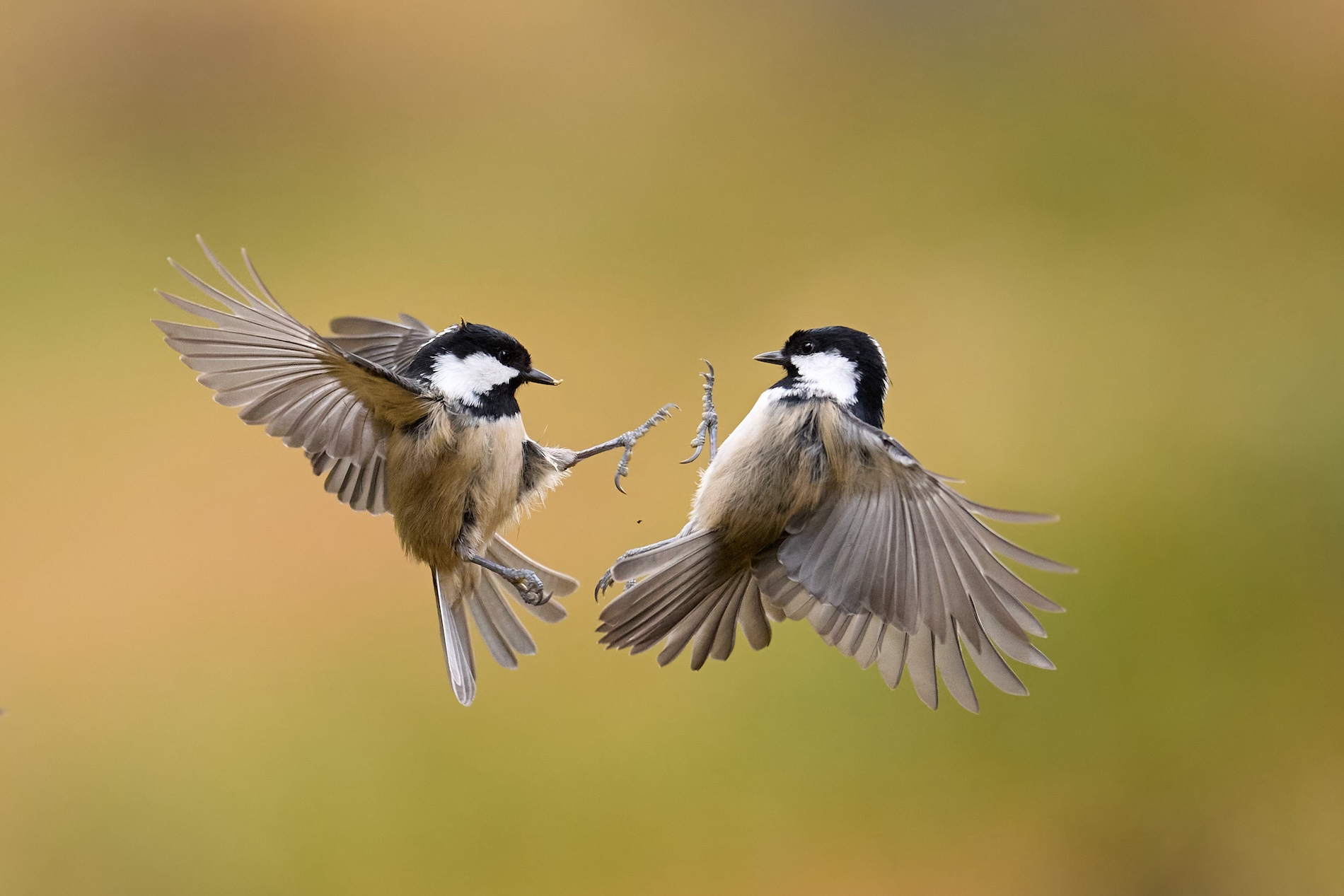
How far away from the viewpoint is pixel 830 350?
1.83 m

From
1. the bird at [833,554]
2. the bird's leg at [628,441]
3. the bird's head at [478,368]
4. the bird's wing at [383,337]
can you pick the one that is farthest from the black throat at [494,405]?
the bird's wing at [383,337]

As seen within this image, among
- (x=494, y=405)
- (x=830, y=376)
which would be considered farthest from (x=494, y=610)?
(x=830, y=376)

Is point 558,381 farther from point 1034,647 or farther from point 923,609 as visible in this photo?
point 1034,647

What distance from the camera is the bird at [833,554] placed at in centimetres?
163

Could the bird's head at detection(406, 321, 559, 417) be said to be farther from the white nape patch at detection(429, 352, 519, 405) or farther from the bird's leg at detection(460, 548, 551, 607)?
the bird's leg at detection(460, 548, 551, 607)

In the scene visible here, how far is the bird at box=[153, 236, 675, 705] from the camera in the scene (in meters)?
1.68

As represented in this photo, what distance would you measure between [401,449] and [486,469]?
14 cm

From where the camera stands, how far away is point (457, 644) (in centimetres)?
A: 202

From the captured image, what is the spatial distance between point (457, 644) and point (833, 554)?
69 cm

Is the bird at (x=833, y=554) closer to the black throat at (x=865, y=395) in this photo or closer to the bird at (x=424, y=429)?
the black throat at (x=865, y=395)

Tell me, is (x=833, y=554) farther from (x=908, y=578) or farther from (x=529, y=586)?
(x=529, y=586)

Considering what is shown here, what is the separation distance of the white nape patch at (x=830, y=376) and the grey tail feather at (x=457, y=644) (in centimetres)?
73

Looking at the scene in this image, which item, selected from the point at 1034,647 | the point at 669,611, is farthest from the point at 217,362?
the point at 1034,647

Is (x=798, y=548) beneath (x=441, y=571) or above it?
above
